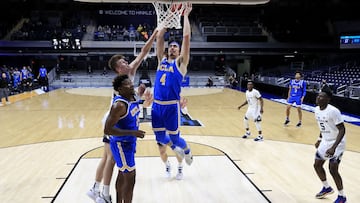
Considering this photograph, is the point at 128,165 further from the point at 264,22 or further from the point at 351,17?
the point at 264,22

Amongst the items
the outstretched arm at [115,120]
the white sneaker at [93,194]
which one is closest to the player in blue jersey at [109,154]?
the white sneaker at [93,194]

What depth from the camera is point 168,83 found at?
15.9 feet

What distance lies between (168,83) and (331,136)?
2290 mm

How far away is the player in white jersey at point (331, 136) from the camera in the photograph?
4258 mm

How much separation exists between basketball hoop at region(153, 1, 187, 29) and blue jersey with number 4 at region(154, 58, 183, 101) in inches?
30.5

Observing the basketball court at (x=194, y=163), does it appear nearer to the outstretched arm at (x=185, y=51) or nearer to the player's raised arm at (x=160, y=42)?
the outstretched arm at (x=185, y=51)

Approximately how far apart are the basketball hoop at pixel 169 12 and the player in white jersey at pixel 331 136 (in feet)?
8.06

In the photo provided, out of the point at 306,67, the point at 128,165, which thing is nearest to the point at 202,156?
the point at 128,165

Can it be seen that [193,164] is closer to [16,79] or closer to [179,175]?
[179,175]

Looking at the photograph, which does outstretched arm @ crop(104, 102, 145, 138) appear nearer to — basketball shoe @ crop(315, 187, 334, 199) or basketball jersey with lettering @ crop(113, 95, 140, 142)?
basketball jersey with lettering @ crop(113, 95, 140, 142)

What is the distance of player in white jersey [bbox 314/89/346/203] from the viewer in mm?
4258

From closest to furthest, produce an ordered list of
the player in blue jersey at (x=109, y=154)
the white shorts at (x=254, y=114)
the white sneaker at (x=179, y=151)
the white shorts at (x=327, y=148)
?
1. the player in blue jersey at (x=109, y=154)
2. the white shorts at (x=327, y=148)
3. the white sneaker at (x=179, y=151)
4. the white shorts at (x=254, y=114)

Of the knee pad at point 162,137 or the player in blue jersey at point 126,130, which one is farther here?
the knee pad at point 162,137

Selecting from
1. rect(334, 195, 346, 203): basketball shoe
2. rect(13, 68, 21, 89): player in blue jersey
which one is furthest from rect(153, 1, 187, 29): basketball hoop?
rect(13, 68, 21, 89): player in blue jersey
